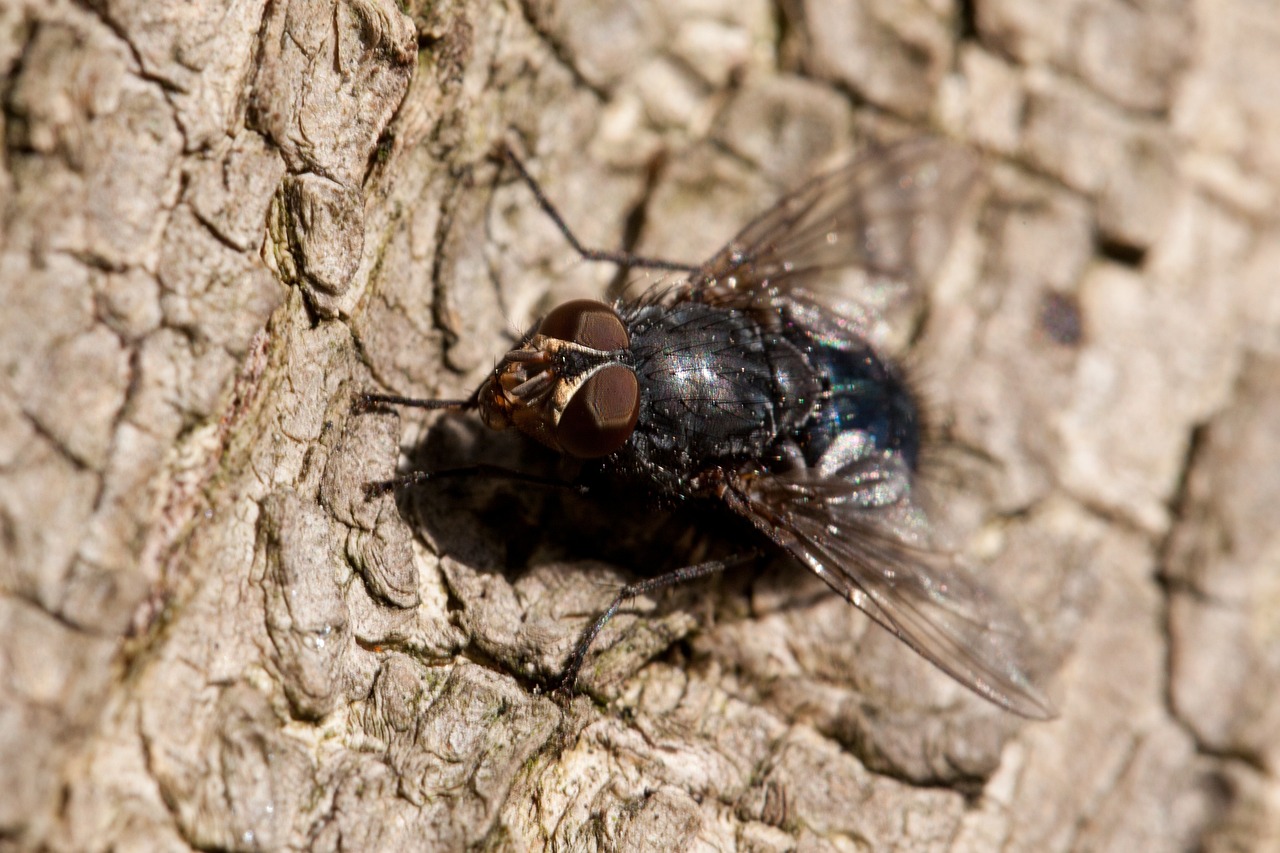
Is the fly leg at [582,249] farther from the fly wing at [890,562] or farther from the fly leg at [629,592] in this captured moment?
the fly leg at [629,592]

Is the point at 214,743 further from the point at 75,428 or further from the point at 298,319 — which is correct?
the point at 298,319

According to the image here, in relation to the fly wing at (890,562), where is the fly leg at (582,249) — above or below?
above

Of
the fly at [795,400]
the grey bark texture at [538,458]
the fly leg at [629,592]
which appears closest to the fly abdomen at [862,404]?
the fly at [795,400]

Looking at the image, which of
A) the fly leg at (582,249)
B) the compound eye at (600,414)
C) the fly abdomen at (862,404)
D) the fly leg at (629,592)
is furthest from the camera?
the fly abdomen at (862,404)

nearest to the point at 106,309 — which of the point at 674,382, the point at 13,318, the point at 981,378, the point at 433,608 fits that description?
the point at 13,318

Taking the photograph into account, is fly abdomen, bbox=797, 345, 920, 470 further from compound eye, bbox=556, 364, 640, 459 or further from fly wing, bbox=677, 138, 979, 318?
compound eye, bbox=556, 364, 640, 459

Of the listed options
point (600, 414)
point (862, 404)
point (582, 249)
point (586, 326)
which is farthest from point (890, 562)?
point (582, 249)
